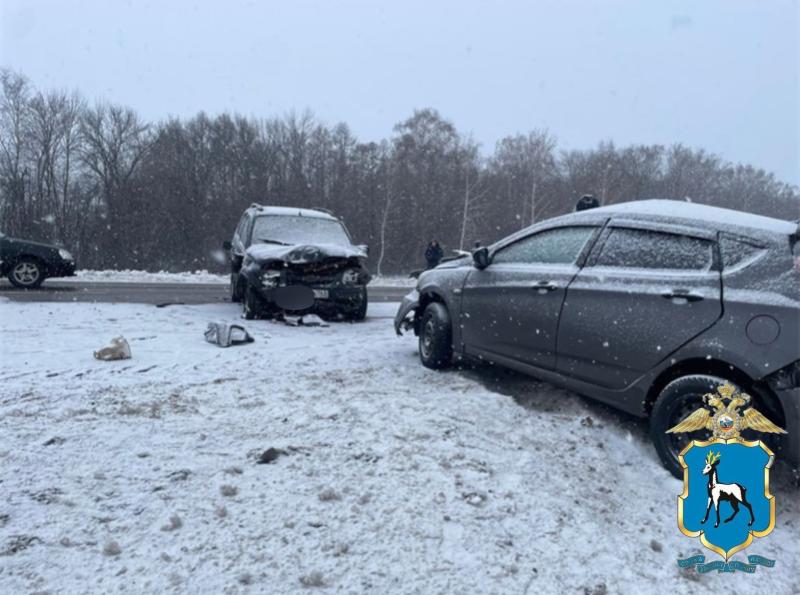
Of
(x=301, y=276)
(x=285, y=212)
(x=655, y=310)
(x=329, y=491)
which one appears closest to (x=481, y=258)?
(x=655, y=310)

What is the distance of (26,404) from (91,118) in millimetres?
38298

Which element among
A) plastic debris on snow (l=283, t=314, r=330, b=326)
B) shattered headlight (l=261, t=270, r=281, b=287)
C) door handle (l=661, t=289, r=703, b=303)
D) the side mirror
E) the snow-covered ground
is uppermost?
the side mirror

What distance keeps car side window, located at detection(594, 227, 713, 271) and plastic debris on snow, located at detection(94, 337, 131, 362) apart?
428cm

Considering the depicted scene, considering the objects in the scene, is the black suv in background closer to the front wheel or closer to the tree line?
the front wheel

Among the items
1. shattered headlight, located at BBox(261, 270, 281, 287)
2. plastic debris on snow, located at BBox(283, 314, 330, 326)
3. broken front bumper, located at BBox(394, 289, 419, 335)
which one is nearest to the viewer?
broken front bumper, located at BBox(394, 289, 419, 335)

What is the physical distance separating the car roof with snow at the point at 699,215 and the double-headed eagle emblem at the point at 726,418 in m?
0.99

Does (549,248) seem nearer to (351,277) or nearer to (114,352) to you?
(114,352)

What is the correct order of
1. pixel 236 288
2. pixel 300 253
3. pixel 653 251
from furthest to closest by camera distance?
pixel 236 288, pixel 300 253, pixel 653 251

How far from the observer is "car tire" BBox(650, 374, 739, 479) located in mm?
3145

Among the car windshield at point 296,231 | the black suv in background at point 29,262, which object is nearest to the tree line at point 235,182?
the black suv in background at point 29,262

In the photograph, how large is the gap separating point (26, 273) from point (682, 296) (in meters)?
13.4

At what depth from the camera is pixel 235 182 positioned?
36469 millimetres

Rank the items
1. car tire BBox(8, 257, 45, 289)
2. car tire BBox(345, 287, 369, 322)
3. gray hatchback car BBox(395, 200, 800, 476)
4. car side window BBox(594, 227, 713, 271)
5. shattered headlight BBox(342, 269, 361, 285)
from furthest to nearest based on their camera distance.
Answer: car tire BBox(8, 257, 45, 289), car tire BBox(345, 287, 369, 322), shattered headlight BBox(342, 269, 361, 285), car side window BBox(594, 227, 713, 271), gray hatchback car BBox(395, 200, 800, 476)

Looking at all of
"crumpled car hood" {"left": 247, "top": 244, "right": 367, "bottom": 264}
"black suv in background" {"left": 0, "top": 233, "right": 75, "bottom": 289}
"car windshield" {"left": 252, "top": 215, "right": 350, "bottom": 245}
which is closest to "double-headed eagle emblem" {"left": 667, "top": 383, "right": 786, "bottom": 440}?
"crumpled car hood" {"left": 247, "top": 244, "right": 367, "bottom": 264}
